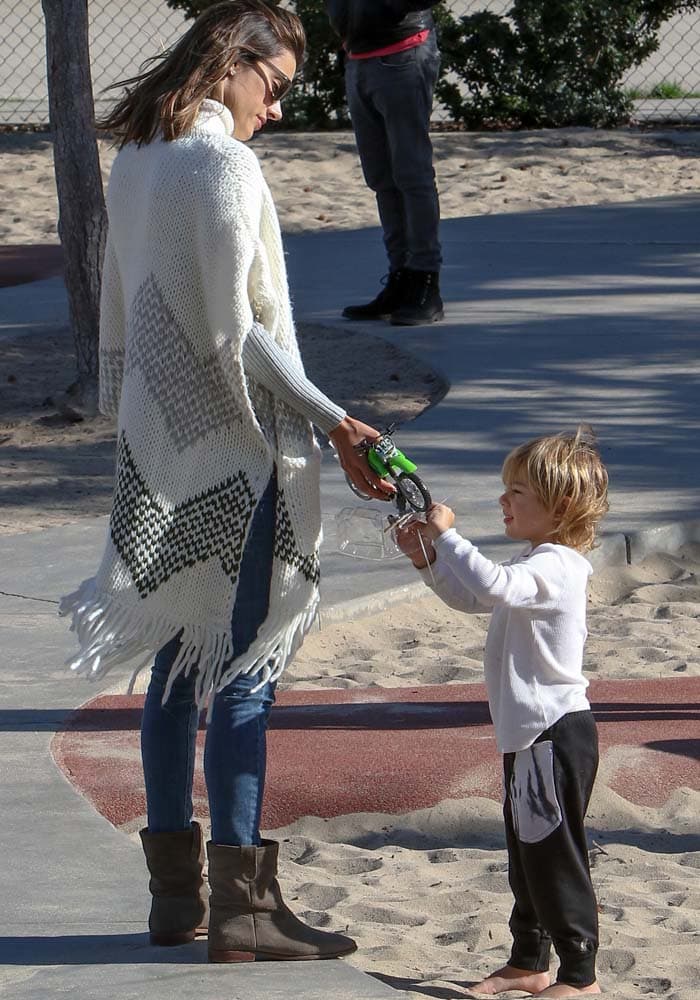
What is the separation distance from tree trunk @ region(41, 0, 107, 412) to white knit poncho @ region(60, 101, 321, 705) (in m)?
4.56

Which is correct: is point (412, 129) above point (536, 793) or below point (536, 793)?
above

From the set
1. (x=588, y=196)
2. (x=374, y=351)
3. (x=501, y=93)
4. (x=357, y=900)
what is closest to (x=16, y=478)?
(x=374, y=351)

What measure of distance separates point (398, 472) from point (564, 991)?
1.01 m

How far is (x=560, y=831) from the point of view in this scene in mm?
2742

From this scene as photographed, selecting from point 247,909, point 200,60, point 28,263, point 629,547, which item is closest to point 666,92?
point 28,263

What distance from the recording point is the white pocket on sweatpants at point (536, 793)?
2.73 meters

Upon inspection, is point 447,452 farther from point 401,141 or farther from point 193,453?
point 193,453

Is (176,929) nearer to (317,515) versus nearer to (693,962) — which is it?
(317,515)

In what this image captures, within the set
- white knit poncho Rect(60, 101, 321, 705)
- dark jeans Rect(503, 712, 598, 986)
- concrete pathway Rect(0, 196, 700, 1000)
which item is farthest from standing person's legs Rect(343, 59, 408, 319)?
dark jeans Rect(503, 712, 598, 986)

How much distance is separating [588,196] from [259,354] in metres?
10.4

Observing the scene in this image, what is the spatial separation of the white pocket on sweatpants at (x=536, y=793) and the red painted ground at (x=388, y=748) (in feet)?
3.50

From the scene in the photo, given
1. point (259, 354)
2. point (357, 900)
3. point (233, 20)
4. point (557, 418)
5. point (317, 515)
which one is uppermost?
point (233, 20)

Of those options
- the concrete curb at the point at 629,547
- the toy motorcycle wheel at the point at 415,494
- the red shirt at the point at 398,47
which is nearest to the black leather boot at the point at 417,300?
the red shirt at the point at 398,47

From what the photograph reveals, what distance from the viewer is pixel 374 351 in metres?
8.07
